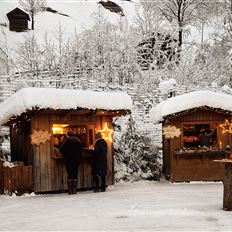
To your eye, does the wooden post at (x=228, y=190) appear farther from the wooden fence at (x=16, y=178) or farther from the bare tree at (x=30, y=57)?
the bare tree at (x=30, y=57)

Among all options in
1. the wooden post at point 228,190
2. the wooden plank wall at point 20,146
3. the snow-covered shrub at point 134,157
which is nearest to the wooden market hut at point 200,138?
the snow-covered shrub at point 134,157

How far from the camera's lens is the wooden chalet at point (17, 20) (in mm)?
48375

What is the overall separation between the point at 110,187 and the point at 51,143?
2498 mm

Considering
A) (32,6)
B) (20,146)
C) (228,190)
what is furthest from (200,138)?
(32,6)

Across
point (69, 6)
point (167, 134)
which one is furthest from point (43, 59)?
point (69, 6)

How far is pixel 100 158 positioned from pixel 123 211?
356 centimetres

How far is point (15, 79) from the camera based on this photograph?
2083 centimetres

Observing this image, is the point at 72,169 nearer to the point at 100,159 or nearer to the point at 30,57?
the point at 100,159

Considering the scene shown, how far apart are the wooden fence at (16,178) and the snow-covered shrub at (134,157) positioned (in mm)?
3868

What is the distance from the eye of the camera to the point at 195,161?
15297 mm

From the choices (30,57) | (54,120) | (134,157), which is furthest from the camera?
(30,57)

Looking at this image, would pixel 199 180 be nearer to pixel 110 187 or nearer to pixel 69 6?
pixel 110 187

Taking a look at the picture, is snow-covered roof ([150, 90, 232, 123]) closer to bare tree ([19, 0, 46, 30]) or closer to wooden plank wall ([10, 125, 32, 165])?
wooden plank wall ([10, 125, 32, 165])

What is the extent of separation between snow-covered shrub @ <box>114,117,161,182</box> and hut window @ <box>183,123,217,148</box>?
144cm
